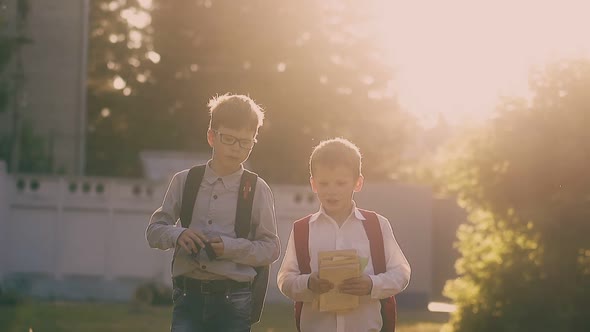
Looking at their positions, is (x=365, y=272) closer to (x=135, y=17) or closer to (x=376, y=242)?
(x=376, y=242)

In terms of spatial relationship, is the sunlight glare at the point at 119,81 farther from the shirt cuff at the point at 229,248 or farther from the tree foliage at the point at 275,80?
the shirt cuff at the point at 229,248

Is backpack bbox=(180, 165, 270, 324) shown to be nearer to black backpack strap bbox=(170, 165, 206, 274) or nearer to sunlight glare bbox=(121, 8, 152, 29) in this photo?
black backpack strap bbox=(170, 165, 206, 274)

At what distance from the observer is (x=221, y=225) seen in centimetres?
564

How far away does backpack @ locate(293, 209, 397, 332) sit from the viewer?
5.48 m

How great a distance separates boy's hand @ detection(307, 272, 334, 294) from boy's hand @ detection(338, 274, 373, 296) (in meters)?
0.06

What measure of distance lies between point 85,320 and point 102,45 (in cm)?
2522

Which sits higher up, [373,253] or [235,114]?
[235,114]

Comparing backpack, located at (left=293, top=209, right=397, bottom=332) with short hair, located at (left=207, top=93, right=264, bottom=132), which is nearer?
backpack, located at (left=293, top=209, right=397, bottom=332)

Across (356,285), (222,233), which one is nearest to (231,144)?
(222,233)

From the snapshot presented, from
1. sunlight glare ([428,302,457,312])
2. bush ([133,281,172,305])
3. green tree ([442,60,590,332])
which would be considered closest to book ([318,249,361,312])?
green tree ([442,60,590,332])

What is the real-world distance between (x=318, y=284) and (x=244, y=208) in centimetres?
61

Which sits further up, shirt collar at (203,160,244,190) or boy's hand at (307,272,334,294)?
shirt collar at (203,160,244,190)

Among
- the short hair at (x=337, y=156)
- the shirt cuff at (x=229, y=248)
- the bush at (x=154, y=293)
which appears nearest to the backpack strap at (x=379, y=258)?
the short hair at (x=337, y=156)

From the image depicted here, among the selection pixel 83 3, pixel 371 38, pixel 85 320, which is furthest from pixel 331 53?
pixel 85 320
